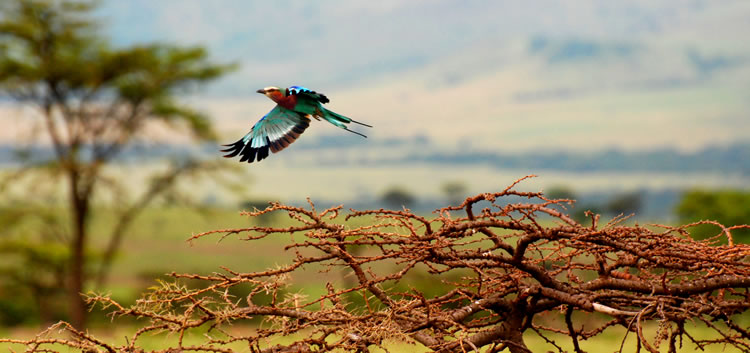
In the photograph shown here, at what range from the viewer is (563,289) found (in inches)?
171

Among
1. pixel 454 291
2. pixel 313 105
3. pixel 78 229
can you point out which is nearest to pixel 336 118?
pixel 313 105

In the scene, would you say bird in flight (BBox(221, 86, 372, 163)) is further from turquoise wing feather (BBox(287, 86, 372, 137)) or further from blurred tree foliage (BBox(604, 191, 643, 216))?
blurred tree foliage (BBox(604, 191, 643, 216))

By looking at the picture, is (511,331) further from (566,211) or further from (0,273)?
(0,273)

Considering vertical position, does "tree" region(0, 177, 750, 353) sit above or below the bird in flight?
below

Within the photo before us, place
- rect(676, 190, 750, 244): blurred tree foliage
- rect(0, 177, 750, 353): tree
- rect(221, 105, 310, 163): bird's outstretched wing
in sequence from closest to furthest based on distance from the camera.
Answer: rect(0, 177, 750, 353): tree → rect(221, 105, 310, 163): bird's outstretched wing → rect(676, 190, 750, 244): blurred tree foliage

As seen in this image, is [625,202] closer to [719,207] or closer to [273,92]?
[719,207]

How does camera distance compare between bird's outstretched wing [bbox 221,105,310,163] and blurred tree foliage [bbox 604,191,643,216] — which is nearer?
bird's outstretched wing [bbox 221,105,310,163]

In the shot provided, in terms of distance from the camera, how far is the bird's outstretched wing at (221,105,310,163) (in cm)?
565

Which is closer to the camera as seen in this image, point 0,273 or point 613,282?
point 613,282

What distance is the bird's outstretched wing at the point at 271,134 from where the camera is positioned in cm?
565

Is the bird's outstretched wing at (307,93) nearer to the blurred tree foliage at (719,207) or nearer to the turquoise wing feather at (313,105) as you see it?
the turquoise wing feather at (313,105)

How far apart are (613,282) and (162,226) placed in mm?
47619

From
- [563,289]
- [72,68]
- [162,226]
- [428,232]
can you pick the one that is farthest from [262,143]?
[162,226]

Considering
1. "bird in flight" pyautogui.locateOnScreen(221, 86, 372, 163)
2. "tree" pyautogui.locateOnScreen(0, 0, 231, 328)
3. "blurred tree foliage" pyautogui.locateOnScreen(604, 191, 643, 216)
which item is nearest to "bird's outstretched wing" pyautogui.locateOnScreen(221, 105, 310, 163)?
"bird in flight" pyautogui.locateOnScreen(221, 86, 372, 163)
